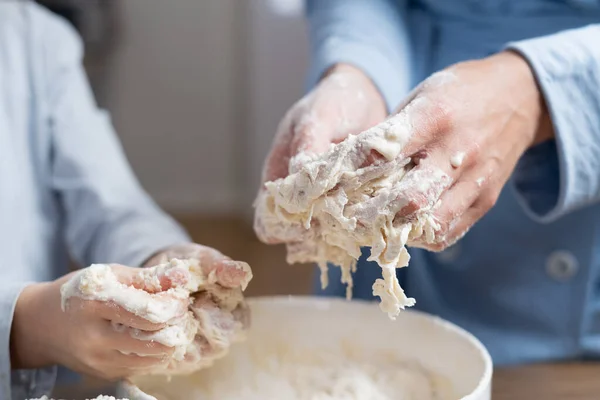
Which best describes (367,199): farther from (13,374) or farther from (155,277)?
(13,374)

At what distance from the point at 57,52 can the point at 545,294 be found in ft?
1.74

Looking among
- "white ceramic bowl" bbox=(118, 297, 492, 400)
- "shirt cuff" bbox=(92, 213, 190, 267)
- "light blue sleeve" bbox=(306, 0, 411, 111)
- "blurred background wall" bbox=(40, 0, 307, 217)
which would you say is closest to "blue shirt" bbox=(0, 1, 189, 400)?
"shirt cuff" bbox=(92, 213, 190, 267)

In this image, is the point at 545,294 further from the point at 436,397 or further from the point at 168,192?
the point at 168,192

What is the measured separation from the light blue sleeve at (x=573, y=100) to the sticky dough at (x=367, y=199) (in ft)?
0.48

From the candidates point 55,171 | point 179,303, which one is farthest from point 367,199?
point 55,171

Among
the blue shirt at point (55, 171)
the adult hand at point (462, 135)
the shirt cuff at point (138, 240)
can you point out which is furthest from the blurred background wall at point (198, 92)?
the adult hand at point (462, 135)

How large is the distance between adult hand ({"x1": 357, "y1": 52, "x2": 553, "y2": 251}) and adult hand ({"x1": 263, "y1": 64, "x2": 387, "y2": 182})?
0.07 m

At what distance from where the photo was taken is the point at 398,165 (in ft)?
1.36

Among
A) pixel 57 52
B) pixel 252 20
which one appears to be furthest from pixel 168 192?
pixel 57 52

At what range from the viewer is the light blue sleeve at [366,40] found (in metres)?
0.60

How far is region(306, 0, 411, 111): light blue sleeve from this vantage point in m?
0.60

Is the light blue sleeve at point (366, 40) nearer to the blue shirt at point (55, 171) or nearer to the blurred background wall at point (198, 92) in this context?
the blue shirt at point (55, 171)

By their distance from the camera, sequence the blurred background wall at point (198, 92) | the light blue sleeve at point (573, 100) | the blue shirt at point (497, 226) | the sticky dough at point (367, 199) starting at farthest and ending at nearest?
the blurred background wall at point (198, 92) < the blue shirt at point (497, 226) < the light blue sleeve at point (573, 100) < the sticky dough at point (367, 199)

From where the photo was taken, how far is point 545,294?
65cm
